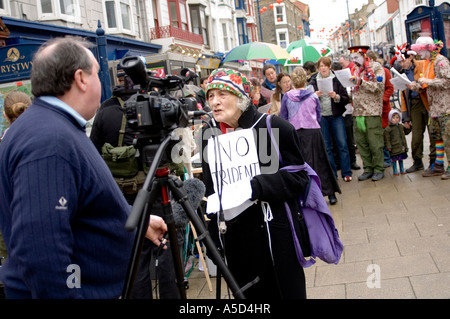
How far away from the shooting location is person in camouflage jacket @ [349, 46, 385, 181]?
7.65m

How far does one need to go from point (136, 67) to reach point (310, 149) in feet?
16.5

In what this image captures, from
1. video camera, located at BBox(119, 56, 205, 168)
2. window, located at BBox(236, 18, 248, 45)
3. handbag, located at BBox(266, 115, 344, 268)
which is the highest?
window, located at BBox(236, 18, 248, 45)

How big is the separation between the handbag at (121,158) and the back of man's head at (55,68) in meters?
1.74

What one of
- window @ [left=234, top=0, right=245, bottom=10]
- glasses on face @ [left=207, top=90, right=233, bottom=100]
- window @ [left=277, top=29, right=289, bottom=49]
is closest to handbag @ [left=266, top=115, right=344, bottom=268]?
glasses on face @ [left=207, top=90, right=233, bottom=100]

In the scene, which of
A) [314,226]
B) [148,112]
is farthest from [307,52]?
[148,112]

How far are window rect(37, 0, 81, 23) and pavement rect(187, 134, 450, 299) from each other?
9.63 metres

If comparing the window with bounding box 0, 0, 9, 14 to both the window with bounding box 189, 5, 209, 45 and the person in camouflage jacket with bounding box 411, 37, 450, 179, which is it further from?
the window with bounding box 189, 5, 209, 45

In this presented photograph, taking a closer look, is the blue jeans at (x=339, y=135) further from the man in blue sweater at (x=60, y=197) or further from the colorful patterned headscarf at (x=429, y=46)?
the man in blue sweater at (x=60, y=197)

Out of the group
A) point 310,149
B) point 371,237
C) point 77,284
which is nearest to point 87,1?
point 310,149

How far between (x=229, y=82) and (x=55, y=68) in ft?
4.01

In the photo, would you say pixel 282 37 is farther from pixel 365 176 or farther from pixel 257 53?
pixel 365 176

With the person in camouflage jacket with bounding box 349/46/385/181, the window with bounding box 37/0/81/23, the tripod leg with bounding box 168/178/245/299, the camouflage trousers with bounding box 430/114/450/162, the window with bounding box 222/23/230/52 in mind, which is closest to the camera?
the tripod leg with bounding box 168/178/245/299

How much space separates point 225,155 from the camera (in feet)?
9.16

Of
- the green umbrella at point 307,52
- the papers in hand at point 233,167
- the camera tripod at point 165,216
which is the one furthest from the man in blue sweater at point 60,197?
the green umbrella at point 307,52
